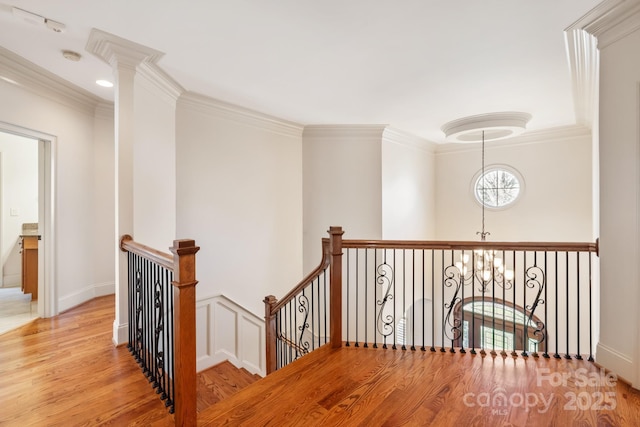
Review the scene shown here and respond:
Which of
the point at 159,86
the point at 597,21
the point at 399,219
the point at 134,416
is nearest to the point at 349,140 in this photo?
the point at 399,219

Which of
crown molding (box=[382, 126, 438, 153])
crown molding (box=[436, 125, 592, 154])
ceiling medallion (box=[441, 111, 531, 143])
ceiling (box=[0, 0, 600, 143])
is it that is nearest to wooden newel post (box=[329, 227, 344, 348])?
ceiling (box=[0, 0, 600, 143])

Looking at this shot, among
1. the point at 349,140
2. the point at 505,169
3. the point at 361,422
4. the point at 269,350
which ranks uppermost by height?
the point at 349,140

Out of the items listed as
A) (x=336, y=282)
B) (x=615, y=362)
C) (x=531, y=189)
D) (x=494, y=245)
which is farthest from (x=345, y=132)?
(x=615, y=362)

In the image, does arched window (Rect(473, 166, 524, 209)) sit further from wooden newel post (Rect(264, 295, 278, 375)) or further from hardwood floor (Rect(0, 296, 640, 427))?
A: wooden newel post (Rect(264, 295, 278, 375))

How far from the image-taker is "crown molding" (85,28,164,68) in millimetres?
2351

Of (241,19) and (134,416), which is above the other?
(241,19)

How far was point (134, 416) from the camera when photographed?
67.5 inches

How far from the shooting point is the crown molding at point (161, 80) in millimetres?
2748

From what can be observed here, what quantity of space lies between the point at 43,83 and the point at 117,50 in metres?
1.25

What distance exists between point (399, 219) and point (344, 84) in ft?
10.0


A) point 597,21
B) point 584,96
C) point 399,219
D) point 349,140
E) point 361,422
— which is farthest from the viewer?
point 399,219

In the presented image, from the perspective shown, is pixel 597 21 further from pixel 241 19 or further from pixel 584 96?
pixel 241 19

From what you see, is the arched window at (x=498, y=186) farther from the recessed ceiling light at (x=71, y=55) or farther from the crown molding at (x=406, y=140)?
the recessed ceiling light at (x=71, y=55)

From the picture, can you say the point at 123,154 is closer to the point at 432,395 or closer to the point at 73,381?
the point at 73,381
